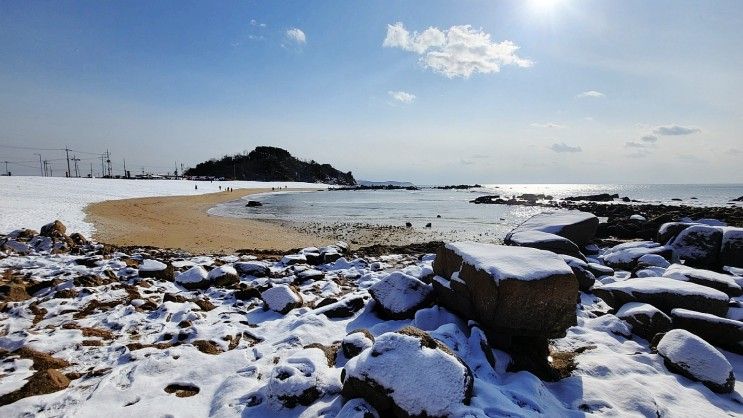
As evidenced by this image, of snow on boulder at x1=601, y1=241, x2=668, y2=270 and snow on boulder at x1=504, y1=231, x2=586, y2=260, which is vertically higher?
snow on boulder at x1=504, y1=231, x2=586, y2=260

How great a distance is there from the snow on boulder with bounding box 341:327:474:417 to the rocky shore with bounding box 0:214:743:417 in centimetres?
1

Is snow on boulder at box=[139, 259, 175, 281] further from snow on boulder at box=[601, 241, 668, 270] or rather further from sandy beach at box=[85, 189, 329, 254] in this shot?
snow on boulder at box=[601, 241, 668, 270]

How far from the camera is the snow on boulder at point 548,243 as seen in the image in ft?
31.5

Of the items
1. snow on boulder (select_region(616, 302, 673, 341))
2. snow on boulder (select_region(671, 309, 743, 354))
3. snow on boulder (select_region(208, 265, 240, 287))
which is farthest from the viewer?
snow on boulder (select_region(208, 265, 240, 287))

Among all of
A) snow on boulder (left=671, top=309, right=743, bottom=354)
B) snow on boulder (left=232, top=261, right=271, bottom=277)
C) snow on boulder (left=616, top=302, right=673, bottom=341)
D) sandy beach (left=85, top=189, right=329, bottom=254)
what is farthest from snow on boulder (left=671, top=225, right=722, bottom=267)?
sandy beach (left=85, top=189, right=329, bottom=254)

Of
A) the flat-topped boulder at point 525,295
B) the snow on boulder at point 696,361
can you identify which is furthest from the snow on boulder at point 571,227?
the flat-topped boulder at point 525,295

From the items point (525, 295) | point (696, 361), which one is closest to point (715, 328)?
point (696, 361)

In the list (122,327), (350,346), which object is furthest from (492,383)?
(122,327)

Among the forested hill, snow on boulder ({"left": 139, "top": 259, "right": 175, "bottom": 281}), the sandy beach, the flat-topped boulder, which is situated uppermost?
the forested hill

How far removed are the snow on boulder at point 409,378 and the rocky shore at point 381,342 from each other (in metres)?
0.01

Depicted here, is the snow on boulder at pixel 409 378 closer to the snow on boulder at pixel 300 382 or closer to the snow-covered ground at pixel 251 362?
the snow-covered ground at pixel 251 362

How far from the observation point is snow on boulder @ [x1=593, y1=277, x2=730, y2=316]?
5.66 metres

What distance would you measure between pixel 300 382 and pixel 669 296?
19.1 feet

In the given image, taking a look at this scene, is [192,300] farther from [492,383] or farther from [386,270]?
[492,383]
